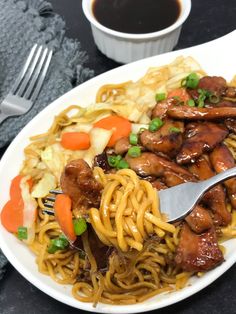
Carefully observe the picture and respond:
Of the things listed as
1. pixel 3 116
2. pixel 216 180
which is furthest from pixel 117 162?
pixel 3 116

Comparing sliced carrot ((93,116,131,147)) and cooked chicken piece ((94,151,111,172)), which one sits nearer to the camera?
cooked chicken piece ((94,151,111,172))

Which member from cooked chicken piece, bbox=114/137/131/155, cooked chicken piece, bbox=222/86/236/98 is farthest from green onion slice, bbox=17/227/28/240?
cooked chicken piece, bbox=222/86/236/98

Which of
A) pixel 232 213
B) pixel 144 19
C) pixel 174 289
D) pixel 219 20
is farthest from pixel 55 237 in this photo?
pixel 219 20

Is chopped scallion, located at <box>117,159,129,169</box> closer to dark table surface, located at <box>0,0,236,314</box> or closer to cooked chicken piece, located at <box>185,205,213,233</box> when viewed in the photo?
cooked chicken piece, located at <box>185,205,213,233</box>

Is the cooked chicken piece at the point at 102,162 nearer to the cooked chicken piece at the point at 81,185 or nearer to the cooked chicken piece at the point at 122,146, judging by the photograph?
the cooked chicken piece at the point at 122,146

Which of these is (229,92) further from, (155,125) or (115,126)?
(115,126)

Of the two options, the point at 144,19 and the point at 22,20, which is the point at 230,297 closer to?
the point at 144,19
